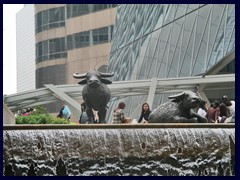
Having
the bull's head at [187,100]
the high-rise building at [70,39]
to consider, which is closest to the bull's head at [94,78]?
the bull's head at [187,100]

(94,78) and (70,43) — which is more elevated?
(70,43)

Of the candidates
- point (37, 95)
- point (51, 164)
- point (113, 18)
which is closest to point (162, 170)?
point (51, 164)

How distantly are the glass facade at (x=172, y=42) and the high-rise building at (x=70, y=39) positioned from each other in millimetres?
19929

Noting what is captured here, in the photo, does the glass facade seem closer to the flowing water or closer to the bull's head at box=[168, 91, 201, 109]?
the bull's head at box=[168, 91, 201, 109]

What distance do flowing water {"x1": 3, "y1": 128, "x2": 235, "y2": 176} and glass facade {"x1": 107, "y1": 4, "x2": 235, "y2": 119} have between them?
18036mm

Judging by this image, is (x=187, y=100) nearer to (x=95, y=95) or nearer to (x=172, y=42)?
(x=95, y=95)

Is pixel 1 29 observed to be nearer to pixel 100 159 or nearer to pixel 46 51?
pixel 100 159

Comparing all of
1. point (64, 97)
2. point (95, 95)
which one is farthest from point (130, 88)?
point (95, 95)

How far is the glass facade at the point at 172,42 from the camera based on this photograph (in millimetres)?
33375

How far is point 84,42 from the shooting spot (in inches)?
3024

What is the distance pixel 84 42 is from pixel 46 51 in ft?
22.3

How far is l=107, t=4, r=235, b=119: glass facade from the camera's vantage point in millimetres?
33375

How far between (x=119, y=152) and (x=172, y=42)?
2712cm

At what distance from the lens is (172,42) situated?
130ft
